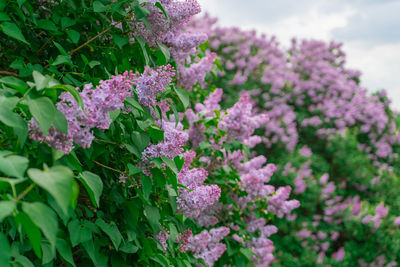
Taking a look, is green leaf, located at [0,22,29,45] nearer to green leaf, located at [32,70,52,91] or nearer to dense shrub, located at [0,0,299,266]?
dense shrub, located at [0,0,299,266]

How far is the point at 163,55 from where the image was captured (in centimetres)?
211

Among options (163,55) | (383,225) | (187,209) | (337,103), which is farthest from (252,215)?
(337,103)

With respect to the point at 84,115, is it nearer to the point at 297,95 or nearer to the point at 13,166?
the point at 13,166

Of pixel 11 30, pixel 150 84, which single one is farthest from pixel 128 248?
pixel 11 30

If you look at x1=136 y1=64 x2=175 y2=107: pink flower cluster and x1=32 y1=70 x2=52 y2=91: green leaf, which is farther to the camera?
x1=136 y1=64 x2=175 y2=107: pink flower cluster

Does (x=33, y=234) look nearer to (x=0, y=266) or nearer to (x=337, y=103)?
(x=0, y=266)

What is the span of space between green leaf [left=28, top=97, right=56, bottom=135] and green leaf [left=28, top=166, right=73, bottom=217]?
0.19 m

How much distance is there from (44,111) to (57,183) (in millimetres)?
284

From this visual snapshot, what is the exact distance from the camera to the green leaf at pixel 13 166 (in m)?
1.05

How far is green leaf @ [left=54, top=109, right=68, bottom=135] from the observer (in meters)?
1.18

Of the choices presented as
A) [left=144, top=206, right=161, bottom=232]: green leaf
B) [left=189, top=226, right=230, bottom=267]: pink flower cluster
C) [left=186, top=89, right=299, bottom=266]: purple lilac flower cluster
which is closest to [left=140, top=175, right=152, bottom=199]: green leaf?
[left=144, top=206, right=161, bottom=232]: green leaf

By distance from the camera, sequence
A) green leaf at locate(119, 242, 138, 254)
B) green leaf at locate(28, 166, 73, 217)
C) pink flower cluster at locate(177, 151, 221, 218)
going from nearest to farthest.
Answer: green leaf at locate(28, 166, 73, 217) < green leaf at locate(119, 242, 138, 254) < pink flower cluster at locate(177, 151, 221, 218)

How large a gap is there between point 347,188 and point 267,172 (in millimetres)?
5500

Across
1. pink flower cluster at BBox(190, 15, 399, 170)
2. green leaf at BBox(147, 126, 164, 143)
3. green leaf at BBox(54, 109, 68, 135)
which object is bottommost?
green leaf at BBox(54, 109, 68, 135)
